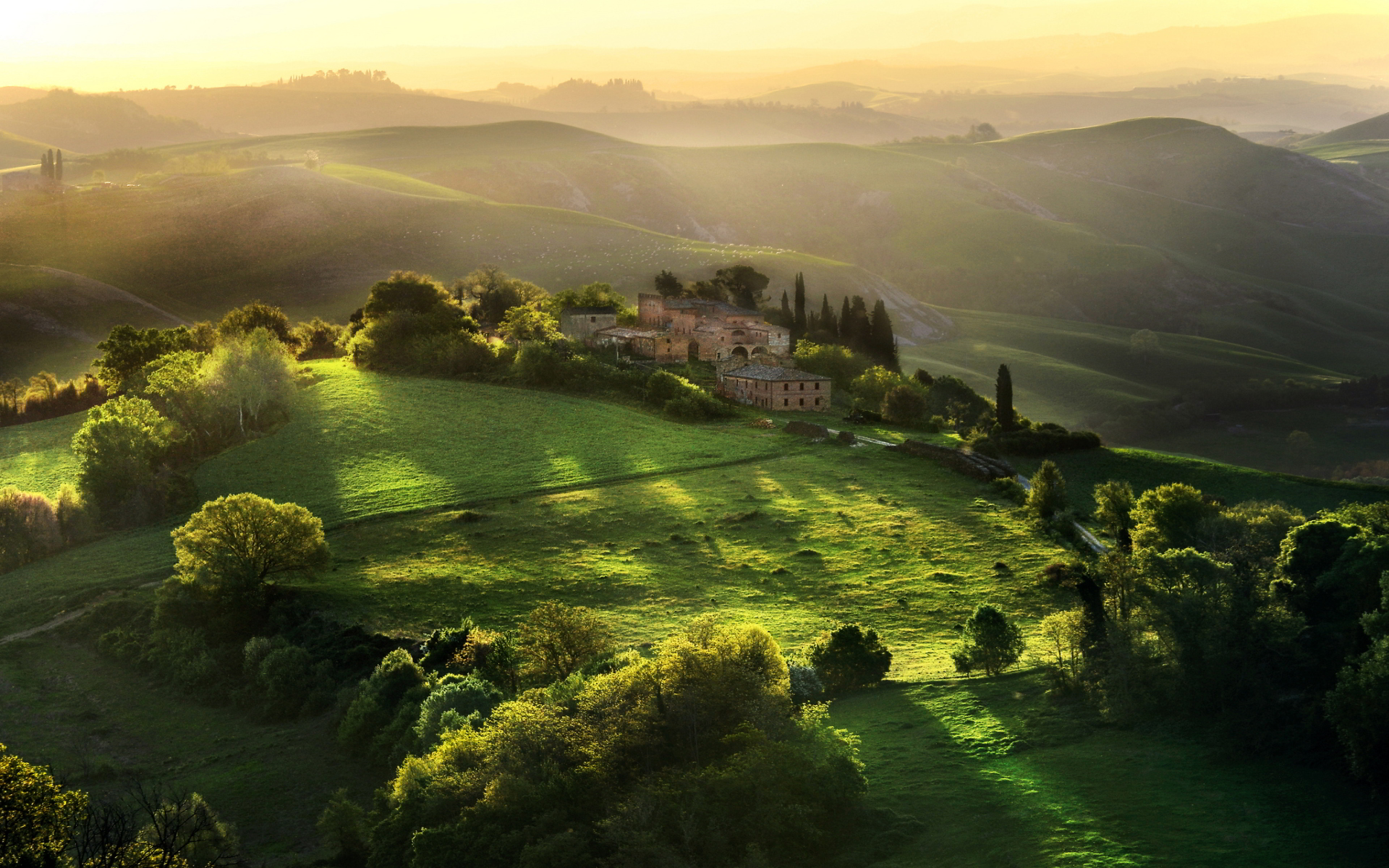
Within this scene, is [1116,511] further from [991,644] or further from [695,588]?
[695,588]

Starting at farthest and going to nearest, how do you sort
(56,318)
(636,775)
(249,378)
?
1. (56,318)
2. (249,378)
3. (636,775)

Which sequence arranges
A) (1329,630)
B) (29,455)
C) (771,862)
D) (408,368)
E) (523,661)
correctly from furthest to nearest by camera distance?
(408,368), (29,455), (523,661), (1329,630), (771,862)

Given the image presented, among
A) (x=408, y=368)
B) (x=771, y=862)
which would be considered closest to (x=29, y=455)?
(x=408, y=368)

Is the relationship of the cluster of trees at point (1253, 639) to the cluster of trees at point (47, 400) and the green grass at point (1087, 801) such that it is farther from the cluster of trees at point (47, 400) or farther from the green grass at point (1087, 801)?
the cluster of trees at point (47, 400)

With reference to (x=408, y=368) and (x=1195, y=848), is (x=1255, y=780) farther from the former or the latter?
(x=408, y=368)

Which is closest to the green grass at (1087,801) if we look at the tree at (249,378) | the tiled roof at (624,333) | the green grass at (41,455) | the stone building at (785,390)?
the stone building at (785,390)

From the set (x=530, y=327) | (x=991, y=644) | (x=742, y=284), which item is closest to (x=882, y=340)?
(x=742, y=284)

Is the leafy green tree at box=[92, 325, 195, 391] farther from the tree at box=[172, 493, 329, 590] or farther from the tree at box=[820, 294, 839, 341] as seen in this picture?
the tree at box=[820, 294, 839, 341]
